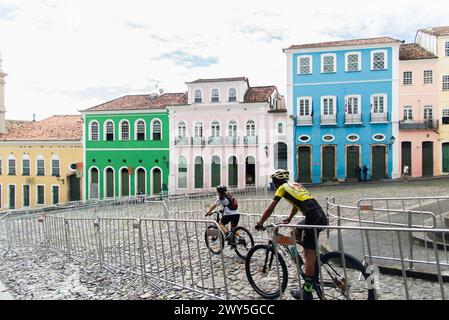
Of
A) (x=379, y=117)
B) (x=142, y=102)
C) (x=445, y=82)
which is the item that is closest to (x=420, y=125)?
(x=379, y=117)

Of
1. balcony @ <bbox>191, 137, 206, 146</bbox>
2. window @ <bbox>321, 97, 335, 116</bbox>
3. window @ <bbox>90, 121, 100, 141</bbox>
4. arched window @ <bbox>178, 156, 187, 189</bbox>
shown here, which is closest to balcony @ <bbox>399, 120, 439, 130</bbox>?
window @ <bbox>321, 97, 335, 116</bbox>

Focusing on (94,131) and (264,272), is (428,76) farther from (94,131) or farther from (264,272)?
(264,272)

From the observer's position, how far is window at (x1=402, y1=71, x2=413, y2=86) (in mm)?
30750

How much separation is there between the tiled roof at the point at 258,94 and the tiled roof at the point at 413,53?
34.2ft

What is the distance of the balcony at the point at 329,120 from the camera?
3106 centimetres

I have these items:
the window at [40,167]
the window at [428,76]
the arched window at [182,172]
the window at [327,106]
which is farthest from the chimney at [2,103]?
the window at [428,76]

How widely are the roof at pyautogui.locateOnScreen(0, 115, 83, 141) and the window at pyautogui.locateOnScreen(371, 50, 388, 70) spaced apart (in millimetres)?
26583

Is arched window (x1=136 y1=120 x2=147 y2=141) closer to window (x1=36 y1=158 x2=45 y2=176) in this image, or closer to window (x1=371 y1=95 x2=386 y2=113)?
window (x1=36 y1=158 x2=45 y2=176)

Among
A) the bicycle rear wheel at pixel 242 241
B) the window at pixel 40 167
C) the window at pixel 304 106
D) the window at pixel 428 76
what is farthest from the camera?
the window at pixel 40 167

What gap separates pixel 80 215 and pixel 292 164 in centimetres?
1691

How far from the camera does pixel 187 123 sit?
34.2m

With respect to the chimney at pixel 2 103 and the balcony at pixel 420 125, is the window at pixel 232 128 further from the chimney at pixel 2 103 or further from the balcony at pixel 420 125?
the chimney at pixel 2 103

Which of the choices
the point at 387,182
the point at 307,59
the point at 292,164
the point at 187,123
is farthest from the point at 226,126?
the point at 387,182
